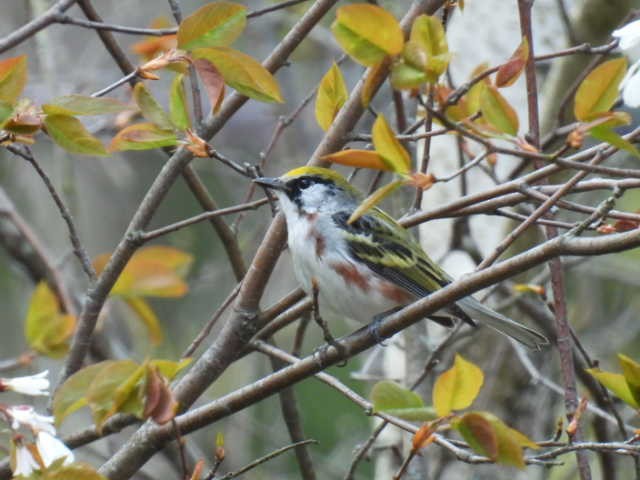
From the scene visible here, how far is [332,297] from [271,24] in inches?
191

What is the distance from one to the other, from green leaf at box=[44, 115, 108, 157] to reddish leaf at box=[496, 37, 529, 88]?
3.09 feet

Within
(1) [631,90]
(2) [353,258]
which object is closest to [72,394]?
(1) [631,90]

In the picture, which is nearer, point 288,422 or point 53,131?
point 53,131

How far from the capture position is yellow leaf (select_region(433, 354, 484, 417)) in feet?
6.81

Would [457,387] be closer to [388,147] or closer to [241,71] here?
[388,147]

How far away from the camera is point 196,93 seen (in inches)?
134

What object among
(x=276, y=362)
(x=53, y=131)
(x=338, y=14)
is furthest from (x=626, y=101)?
(x=276, y=362)

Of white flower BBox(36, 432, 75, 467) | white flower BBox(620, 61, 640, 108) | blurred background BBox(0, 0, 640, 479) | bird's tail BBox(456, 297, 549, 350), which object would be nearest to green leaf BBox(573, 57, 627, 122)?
white flower BBox(620, 61, 640, 108)

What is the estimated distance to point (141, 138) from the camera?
2531mm

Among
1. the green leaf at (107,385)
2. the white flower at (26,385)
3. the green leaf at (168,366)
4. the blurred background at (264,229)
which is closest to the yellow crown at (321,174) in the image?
the blurred background at (264,229)

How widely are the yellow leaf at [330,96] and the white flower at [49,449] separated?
1175 millimetres

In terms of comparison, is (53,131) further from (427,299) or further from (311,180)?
(311,180)

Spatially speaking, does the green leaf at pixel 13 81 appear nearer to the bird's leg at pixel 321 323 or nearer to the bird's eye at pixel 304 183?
the bird's leg at pixel 321 323

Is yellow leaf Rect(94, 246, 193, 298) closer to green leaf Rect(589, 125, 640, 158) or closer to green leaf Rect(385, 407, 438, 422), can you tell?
green leaf Rect(385, 407, 438, 422)
